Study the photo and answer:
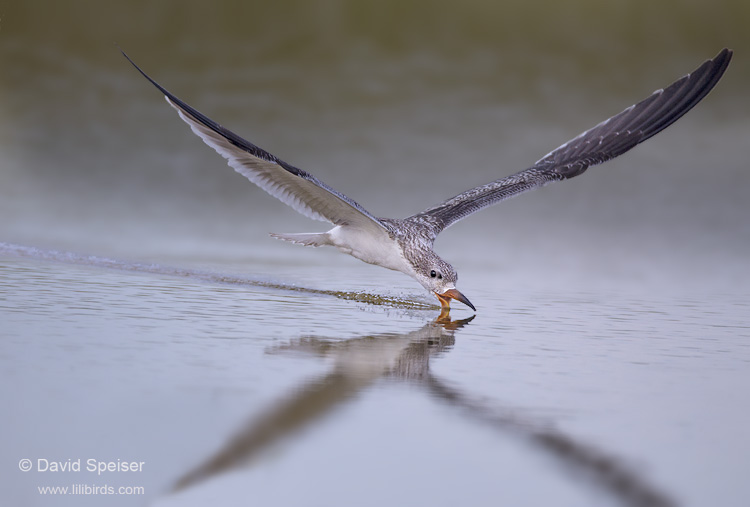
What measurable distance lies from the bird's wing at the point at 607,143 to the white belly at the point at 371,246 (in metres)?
0.54

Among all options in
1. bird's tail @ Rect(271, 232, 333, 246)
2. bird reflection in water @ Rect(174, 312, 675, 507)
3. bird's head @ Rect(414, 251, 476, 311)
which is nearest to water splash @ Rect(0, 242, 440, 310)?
bird's head @ Rect(414, 251, 476, 311)

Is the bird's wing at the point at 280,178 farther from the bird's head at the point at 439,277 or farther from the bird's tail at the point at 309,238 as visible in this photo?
the bird's head at the point at 439,277

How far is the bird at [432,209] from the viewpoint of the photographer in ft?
18.8

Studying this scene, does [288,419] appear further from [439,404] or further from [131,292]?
[131,292]

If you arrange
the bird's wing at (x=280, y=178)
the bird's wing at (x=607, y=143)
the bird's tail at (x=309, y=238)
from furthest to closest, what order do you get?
the bird's wing at (x=607, y=143)
the bird's tail at (x=309, y=238)
the bird's wing at (x=280, y=178)

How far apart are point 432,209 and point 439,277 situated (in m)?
1.47

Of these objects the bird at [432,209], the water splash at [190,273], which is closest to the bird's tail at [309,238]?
the bird at [432,209]

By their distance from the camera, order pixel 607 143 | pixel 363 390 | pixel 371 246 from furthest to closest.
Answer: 1. pixel 607 143
2. pixel 371 246
3. pixel 363 390

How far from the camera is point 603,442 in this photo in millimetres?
3244

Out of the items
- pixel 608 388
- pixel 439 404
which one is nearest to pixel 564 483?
pixel 439 404

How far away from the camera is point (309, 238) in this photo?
7.11 m

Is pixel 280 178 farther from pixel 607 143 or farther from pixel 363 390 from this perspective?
pixel 607 143

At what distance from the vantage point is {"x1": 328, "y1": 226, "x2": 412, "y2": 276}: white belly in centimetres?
→ 679

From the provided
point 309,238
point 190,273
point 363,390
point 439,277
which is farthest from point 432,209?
point 363,390
